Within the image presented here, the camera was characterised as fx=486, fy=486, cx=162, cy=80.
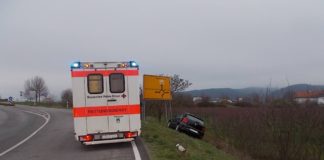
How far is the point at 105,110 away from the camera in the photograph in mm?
14555

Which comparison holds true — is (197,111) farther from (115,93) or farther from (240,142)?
(115,93)

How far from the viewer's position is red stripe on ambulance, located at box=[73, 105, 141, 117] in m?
14.3

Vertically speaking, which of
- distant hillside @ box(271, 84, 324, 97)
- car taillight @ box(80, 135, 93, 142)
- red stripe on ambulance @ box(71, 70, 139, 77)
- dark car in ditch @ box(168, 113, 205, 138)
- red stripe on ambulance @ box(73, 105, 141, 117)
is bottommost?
dark car in ditch @ box(168, 113, 205, 138)

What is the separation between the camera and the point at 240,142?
26.8 m

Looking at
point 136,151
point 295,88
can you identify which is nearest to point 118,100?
point 136,151

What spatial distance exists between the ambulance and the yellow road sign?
15.0 metres

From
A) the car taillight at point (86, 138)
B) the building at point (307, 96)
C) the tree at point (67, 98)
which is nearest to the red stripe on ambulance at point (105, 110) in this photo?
the car taillight at point (86, 138)

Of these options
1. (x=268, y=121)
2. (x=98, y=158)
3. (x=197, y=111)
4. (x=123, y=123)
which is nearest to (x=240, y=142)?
(x=268, y=121)

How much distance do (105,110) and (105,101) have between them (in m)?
0.27

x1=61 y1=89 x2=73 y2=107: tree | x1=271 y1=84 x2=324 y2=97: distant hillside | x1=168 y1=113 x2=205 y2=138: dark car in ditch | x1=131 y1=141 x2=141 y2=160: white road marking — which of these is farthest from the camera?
x1=61 y1=89 x2=73 y2=107: tree

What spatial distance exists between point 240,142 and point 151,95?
262 inches

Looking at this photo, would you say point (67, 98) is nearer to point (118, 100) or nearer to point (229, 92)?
point (229, 92)

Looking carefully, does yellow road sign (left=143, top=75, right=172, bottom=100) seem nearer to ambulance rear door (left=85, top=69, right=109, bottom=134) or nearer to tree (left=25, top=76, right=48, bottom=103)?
ambulance rear door (left=85, top=69, right=109, bottom=134)

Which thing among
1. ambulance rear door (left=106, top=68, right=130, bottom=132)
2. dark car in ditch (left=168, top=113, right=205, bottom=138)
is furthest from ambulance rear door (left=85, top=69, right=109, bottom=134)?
dark car in ditch (left=168, top=113, right=205, bottom=138)
